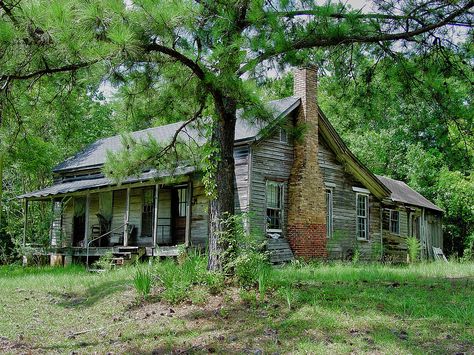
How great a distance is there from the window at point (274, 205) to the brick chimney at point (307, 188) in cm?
32

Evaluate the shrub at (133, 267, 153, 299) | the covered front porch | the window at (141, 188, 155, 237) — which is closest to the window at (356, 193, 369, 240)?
the covered front porch

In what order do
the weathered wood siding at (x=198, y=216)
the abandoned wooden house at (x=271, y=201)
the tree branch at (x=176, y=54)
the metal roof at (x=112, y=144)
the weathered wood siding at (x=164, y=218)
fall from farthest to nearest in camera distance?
the weathered wood siding at (x=164, y=218)
the weathered wood siding at (x=198, y=216)
the metal roof at (x=112, y=144)
the abandoned wooden house at (x=271, y=201)
the tree branch at (x=176, y=54)

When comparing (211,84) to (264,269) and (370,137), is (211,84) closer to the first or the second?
(264,269)

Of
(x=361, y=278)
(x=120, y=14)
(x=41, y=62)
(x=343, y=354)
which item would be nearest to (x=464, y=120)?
(x=361, y=278)

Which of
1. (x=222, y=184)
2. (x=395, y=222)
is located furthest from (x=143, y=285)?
(x=395, y=222)

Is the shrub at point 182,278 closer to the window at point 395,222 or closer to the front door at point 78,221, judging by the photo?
the front door at point 78,221

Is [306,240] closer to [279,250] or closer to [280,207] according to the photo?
[279,250]

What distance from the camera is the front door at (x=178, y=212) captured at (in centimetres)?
1955

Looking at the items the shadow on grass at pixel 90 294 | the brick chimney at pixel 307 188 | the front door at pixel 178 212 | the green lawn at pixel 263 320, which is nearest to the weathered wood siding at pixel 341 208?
the brick chimney at pixel 307 188

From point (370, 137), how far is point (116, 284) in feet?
81.5

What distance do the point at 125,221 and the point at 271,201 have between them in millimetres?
5129

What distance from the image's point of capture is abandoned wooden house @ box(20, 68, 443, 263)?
17266mm

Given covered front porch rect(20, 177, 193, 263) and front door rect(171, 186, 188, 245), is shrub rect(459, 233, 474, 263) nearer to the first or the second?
front door rect(171, 186, 188, 245)

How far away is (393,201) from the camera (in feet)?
77.5
